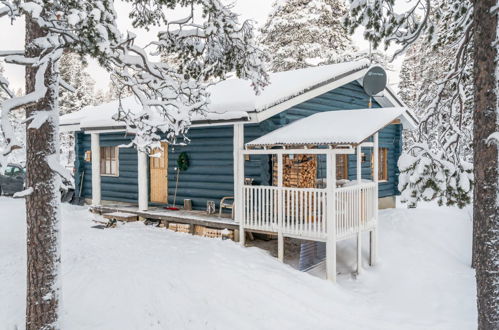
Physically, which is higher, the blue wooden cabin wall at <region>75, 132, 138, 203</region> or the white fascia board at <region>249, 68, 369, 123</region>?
the white fascia board at <region>249, 68, 369, 123</region>

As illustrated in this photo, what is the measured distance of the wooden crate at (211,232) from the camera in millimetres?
10336

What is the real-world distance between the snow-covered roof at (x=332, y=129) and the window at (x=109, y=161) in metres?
6.56

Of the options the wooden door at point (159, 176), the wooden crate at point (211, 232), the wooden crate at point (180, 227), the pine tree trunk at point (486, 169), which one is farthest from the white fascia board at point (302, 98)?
the pine tree trunk at point (486, 169)

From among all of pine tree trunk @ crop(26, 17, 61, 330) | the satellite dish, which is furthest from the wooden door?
pine tree trunk @ crop(26, 17, 61, 330)

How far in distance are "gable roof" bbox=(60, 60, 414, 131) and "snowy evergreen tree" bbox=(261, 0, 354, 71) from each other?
971 centimetres

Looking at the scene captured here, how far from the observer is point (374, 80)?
40.8ft

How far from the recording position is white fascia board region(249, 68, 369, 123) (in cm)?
955

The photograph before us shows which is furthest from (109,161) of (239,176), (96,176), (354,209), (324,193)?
(354,209)

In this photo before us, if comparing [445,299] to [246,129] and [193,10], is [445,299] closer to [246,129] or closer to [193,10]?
[246,129]

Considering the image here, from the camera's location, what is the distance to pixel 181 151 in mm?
12266

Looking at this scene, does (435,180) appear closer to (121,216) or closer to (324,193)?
(324,193)

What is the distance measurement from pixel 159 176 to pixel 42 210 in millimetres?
7913

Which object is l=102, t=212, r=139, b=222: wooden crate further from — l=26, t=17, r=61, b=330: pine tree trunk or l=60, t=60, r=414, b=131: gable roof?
l=26, t=17, r=61, b=330: pine tree trunk

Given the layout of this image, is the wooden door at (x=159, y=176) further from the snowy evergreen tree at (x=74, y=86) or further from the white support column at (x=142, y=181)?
the snowy evergreen tree at (x=74, y=86)
